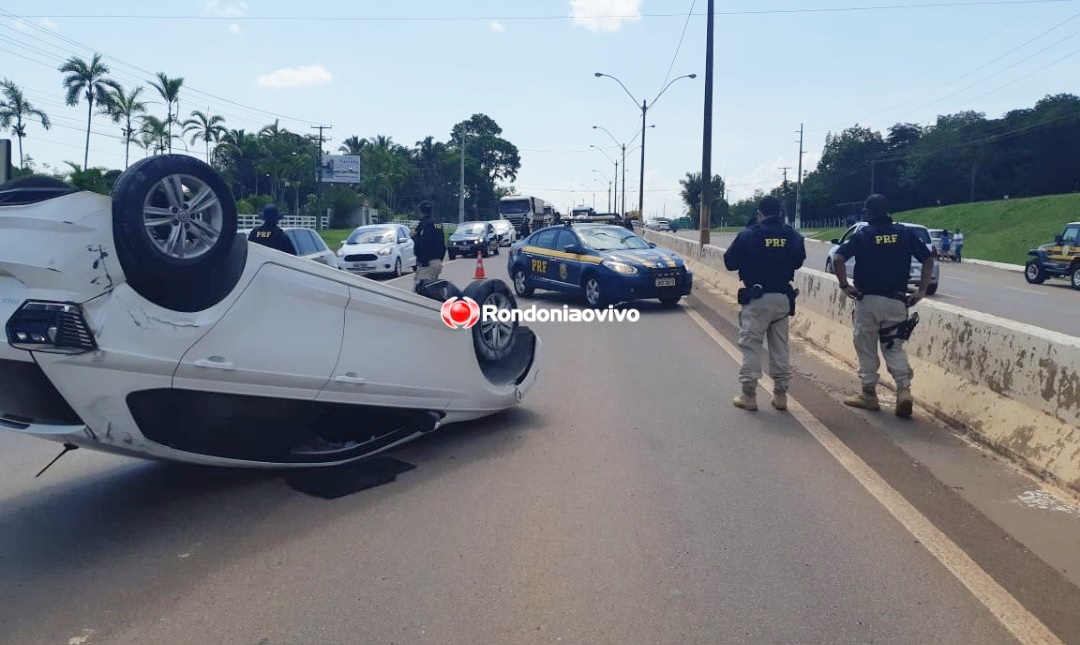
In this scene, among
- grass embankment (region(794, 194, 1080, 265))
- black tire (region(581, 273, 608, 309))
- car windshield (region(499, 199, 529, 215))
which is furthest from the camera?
car windshield (region(499, 199, 529, 215))

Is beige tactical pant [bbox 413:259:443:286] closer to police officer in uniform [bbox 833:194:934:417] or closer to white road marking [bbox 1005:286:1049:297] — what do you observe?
police officer in uniform [bbox 833:194:934:417]

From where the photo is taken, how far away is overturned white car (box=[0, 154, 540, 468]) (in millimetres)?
3941

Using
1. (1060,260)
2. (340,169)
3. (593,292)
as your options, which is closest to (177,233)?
(593,292)

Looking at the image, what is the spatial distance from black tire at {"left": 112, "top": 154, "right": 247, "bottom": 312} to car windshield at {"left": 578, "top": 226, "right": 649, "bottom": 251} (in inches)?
452

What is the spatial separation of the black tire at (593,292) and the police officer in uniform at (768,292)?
7.37 metres

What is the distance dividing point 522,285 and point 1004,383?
12.1 m

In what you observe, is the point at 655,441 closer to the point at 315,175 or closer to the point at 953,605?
the point at 953,605

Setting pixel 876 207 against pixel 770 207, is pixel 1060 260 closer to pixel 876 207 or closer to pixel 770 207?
pixel 876 207

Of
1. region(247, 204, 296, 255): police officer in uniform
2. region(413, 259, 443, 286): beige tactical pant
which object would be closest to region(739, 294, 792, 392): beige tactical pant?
region(247, 204, 296, 255): police officer in uniform

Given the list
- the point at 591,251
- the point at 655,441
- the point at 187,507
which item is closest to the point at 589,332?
the point at 591,251

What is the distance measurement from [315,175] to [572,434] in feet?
234

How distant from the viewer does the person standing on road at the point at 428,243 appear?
12734 millimetres

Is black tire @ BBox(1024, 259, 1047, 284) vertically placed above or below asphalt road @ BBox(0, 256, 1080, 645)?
above

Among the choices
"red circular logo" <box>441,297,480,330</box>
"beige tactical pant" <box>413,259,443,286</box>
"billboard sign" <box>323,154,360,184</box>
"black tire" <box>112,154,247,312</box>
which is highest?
"billboard sign" <box>323,154,360,184</box>
